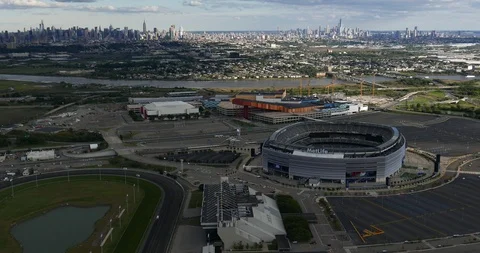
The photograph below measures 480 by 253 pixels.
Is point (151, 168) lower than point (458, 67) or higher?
lower

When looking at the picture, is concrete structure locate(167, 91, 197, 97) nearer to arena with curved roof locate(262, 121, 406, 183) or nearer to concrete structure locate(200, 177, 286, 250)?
arena with curved roof locate(262, 121, 406, 183)

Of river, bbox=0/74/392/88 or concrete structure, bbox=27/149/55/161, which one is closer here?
concrete structure, bbox=27/149/55/161

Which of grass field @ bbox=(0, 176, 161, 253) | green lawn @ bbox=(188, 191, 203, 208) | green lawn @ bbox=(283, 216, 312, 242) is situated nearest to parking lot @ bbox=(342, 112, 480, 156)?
green lawn @ bbox=(283, 216, 312, 242)

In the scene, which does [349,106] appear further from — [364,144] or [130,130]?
[130,130]

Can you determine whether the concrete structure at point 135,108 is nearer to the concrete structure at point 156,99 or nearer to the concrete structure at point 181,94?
the concrete structure at point 156,99

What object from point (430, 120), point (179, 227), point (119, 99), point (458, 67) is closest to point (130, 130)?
point (119, 99)

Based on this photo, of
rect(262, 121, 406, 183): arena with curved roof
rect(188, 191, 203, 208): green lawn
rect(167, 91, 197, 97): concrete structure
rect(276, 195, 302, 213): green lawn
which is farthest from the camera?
rect(167, 91, 197, 97): concrete structure
